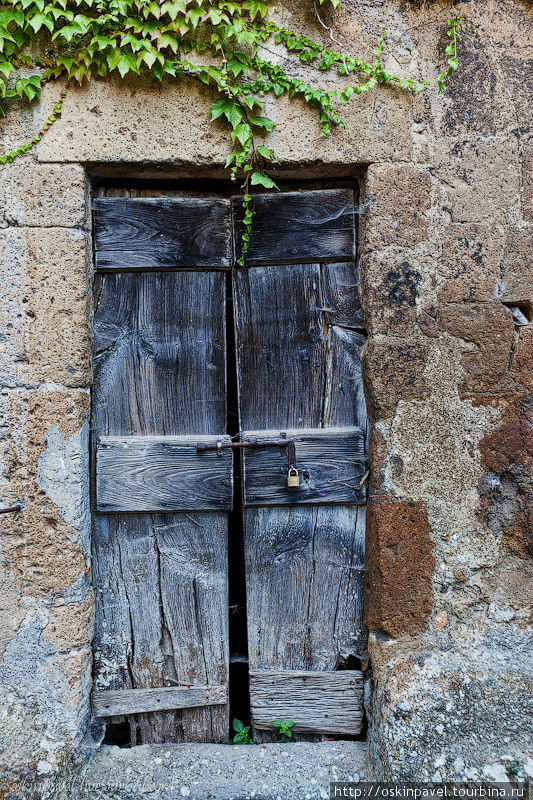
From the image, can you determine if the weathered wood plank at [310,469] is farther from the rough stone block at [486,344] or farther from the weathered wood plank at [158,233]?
the weathered wood plank at [158,233]

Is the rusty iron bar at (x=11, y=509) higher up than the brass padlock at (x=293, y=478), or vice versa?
the brass padlock at (x=293, y=478)

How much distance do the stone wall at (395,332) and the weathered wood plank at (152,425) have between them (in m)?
0.12

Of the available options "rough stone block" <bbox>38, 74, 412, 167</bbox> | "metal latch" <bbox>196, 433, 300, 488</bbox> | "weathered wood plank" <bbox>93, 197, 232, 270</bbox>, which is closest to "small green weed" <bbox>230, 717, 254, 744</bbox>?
"metal latch" <bbox>196, 433, 300, 488</bbox>

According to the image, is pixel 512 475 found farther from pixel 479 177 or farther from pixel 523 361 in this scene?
pixel 479 177

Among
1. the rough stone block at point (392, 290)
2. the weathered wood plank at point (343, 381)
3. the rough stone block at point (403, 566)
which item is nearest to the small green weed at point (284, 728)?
the rough stone block at point (403, 566)

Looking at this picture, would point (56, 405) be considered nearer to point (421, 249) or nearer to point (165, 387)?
point (165, 387)

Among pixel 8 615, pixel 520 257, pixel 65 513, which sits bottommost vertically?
pixel 8 615

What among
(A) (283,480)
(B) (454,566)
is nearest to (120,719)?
(A) (283,480)

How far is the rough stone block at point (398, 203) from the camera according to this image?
190 centimetres

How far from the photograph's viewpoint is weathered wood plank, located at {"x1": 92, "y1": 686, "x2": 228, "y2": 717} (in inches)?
78.0

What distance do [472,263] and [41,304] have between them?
1694 mm

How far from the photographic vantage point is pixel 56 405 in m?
1.85

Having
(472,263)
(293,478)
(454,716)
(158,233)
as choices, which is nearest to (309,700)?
(454,716)

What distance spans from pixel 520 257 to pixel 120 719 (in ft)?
8.22
